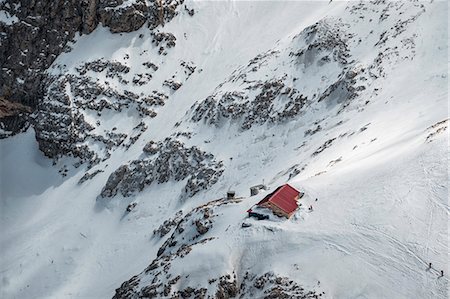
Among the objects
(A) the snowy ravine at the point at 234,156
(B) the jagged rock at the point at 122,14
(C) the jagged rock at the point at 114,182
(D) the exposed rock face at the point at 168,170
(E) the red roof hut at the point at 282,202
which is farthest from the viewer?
(B) the jagged rock at the point at 122,14

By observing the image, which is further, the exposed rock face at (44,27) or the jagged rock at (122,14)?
the jagged rock at (122,14)

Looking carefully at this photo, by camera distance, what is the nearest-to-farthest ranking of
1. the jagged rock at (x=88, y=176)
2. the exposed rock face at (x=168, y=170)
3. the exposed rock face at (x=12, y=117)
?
the exposed rock face at (x=168, y=170) < the jagged rock at (x=88, y=176) < the exposed rock face at (x=12, y=117)

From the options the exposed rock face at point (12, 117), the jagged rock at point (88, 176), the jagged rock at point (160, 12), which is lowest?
the jagged rock at point (88, 176)

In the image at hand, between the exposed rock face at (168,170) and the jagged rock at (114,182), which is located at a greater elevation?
the jagged rock at (114,182)

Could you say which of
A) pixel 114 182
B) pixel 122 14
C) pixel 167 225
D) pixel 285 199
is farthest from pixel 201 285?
pixel 122 14

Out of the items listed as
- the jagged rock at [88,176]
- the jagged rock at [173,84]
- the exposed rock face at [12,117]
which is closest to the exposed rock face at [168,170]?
the jagged rock at [88,176]

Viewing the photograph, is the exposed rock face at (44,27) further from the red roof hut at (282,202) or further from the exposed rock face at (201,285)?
the red roof hut at (282,202)

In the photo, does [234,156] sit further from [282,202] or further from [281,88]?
[282,202]

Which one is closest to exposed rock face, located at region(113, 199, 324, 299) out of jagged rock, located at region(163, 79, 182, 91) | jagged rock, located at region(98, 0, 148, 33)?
jagged rock, located at region(163, 79, 182, 91)
